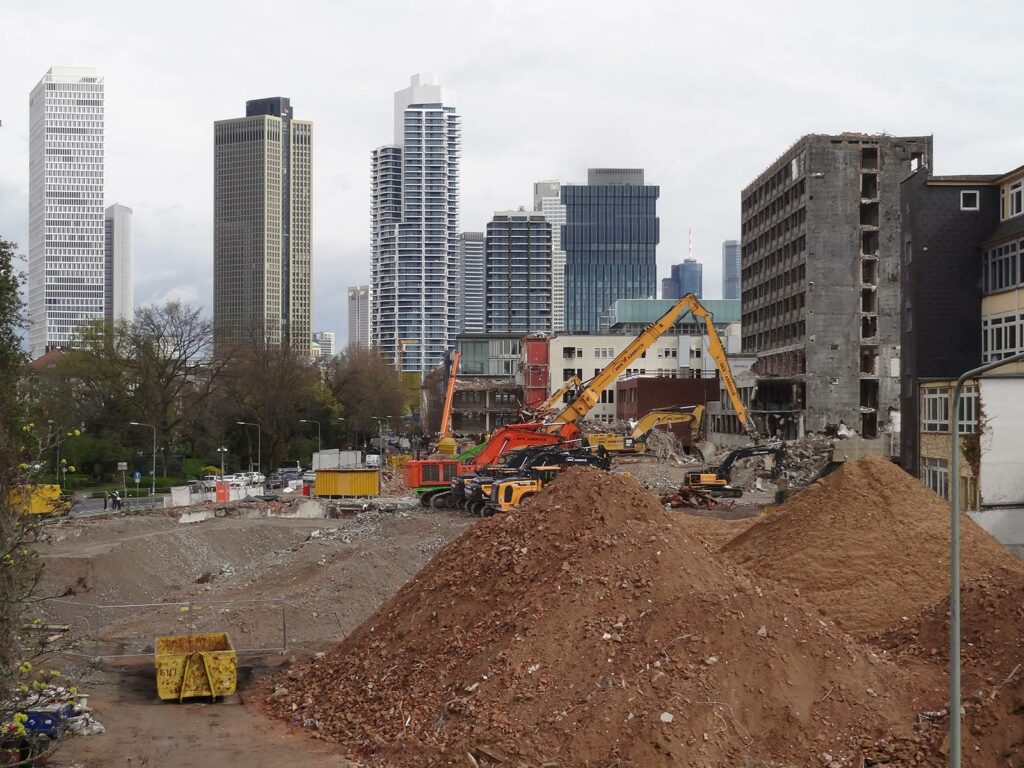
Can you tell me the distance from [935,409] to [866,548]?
1405 cm

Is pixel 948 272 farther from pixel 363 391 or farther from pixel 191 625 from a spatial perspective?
pixel 363 391

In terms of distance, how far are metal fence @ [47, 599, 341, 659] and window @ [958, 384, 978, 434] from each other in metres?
21.7

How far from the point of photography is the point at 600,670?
17.8 m

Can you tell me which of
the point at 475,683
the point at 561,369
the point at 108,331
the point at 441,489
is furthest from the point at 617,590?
the point at 561,369

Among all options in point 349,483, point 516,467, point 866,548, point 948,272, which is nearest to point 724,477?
point 516,467

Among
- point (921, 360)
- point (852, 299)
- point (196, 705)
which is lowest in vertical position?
point (196, 705)

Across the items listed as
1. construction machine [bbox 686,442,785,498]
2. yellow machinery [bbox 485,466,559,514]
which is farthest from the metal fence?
construction machine [bbox 686,442,785,498]

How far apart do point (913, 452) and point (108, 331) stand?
6006 centimetres

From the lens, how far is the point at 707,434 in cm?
9425

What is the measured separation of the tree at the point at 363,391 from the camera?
4254 inches

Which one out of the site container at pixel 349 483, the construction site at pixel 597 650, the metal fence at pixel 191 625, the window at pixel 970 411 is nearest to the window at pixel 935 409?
the window at pixel 970 411

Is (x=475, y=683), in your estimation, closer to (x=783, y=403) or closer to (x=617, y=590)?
(x=617, y=590)

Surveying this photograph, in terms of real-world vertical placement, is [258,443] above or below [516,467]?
below

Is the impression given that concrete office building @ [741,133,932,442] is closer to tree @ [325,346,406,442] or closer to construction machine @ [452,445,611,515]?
construction machine @ [452,445,611,515]
